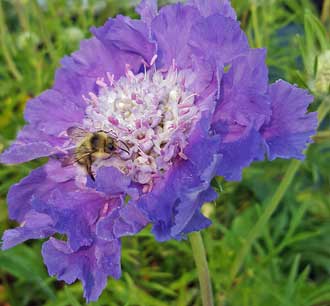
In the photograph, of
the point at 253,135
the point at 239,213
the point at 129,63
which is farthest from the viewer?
the point at 239,213

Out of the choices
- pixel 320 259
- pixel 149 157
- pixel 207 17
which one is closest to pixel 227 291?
pixel 320 259

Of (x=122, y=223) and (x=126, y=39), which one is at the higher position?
(x=126, y=39)

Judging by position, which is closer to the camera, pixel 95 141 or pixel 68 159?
pixel 95 141

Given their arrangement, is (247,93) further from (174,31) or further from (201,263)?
(201,263)

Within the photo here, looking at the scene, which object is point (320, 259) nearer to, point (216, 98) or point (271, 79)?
point (271, 79)

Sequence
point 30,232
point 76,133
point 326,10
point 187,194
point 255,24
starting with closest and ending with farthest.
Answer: point 187,194, point 30,232, point 76,133, point 255,24, point 326,10

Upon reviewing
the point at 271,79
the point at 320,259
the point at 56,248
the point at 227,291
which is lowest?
the point at 320,259

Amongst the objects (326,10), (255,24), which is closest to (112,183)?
(255,24)
